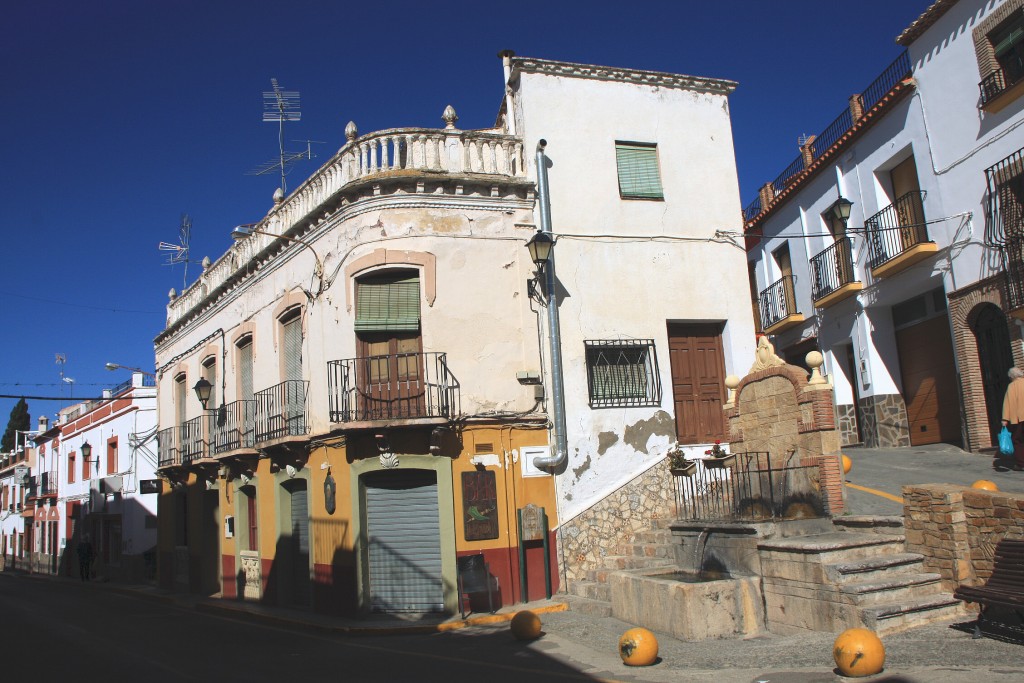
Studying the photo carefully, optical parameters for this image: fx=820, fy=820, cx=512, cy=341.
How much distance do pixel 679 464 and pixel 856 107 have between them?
37.2ft

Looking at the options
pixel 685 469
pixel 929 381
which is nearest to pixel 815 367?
pixel 685 469

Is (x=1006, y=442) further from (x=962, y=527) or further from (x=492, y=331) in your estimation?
(x=492, y=331)

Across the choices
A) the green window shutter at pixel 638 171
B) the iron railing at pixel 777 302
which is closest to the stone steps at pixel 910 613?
the green window shutter at pixel 638 171

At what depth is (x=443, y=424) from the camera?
12.7m

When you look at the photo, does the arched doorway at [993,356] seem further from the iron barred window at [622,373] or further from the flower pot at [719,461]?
the iron barred window at [622,373]

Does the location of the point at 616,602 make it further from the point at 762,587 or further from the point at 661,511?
the point at 661,511

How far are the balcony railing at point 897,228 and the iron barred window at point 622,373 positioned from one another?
262 inches

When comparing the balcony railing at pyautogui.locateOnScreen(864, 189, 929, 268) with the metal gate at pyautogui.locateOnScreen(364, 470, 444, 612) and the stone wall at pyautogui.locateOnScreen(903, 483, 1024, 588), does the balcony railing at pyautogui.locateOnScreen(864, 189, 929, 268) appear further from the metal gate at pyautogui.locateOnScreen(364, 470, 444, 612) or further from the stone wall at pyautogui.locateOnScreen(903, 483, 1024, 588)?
the metal gate at pyautogui.locateOnScreen(364, 470, 444, 612)

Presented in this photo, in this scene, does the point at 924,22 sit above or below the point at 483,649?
above

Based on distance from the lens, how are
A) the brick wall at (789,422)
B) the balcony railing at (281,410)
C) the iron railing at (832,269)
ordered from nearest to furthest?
the brick wall at (789,422) < the balcony railing at (281,410) < the iron railing at (832,269)

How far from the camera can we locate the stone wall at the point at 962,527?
867 cm

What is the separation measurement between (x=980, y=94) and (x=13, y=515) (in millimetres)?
51877

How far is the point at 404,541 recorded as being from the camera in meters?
13.1

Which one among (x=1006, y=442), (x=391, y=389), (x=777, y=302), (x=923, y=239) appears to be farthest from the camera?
(x=777, y=302)
